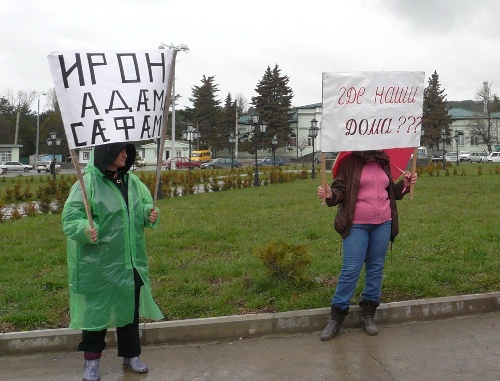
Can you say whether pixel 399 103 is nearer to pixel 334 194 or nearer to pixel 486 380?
pixel 334 194

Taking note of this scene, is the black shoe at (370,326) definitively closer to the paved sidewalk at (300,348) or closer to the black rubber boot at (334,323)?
the paved sidewalk at (300,348)

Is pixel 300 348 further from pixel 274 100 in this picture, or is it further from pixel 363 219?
pixel 274 100

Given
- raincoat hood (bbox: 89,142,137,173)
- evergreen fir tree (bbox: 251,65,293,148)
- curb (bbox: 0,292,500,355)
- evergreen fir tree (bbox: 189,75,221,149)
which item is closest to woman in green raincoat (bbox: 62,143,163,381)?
raincoat hood (bbox: 89,142,137,173)

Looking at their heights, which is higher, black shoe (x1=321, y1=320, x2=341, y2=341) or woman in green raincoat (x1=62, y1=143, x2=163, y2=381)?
woman in green raincoat (x1=62, y1=143, x2=163, y2=381)

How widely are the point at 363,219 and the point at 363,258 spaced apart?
0.36m

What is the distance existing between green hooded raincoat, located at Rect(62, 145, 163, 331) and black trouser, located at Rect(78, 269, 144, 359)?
0.13 m

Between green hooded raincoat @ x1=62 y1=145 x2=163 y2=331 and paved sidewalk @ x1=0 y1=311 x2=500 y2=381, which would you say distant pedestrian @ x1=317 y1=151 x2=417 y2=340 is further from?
green hooded raincoat @ x1=62 y1=145 x2=163 y2=331

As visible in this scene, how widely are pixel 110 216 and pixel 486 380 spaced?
9.84 ft

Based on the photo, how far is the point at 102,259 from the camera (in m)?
4.28

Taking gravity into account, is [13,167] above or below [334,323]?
above

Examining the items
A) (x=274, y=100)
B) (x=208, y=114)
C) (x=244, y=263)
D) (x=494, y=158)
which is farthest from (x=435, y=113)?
(x=244, y=263)

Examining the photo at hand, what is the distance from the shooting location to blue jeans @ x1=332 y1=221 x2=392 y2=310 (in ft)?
17.0

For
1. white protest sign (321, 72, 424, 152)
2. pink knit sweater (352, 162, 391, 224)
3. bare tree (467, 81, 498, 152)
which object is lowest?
pink knit sweater (352, 162, 391, 224)

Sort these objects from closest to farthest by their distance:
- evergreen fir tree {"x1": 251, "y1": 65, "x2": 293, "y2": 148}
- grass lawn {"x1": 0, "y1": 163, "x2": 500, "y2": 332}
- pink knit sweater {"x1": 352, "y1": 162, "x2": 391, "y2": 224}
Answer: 1. pink knit sweater {"x1": 352, "y1": 162, "x2": 391, "y2": 224}
2. grass lawn {"x1": 0, "y1": 163, "x2": 500, "y2": 332}
3. evergreen fir tree {"x1": 251, "y1": 65, "x2": 293, "y2": 148}
